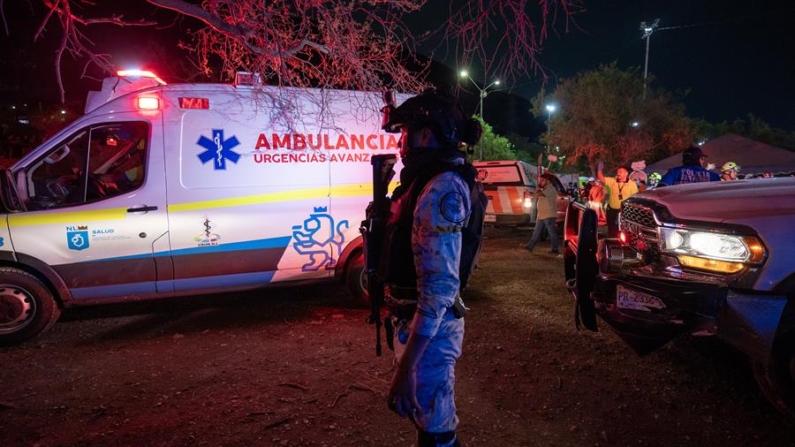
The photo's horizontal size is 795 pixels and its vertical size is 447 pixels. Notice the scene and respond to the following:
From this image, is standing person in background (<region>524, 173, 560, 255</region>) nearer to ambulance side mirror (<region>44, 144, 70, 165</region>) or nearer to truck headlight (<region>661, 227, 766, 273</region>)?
truck headlight (<region>661, 227, 766, 273</region>)

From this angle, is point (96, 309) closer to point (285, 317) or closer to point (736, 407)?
point (285, 317)

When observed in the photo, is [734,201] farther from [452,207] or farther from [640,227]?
[452,207]

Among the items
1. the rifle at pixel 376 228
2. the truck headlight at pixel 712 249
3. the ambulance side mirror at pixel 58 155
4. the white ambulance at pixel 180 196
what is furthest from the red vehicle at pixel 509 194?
the rifle at pixel 376 228

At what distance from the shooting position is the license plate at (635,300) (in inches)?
118

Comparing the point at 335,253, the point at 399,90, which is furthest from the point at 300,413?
the point at 399,90

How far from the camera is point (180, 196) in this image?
4523 mm

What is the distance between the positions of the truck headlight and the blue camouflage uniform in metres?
2.08

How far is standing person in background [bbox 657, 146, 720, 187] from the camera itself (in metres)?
5.81

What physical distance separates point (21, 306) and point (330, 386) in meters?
3.17

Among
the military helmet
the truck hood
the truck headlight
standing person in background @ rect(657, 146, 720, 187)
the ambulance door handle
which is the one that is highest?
the military helmet

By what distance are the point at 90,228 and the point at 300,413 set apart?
2850 mm

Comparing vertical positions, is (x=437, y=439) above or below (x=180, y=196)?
below

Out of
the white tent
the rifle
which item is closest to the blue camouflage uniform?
the rifle

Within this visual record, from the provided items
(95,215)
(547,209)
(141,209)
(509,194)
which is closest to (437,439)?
(141,209)
